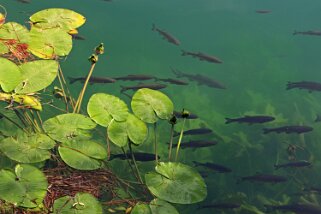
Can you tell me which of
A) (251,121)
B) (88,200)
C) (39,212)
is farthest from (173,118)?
(251,121)

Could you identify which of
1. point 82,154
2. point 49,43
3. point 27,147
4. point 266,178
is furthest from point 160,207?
point 266,178

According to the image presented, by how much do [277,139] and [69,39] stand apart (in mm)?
3432

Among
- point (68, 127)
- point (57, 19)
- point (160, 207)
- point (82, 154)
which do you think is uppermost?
point (57, 19)

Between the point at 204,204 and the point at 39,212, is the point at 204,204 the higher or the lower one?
the lower one

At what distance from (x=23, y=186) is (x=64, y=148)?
0.40 metres

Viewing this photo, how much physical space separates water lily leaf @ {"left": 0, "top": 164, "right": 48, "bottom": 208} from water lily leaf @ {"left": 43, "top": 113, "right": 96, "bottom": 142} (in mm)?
353

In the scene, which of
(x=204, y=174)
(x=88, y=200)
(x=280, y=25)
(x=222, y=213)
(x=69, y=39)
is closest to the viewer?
(x=88, y=200)

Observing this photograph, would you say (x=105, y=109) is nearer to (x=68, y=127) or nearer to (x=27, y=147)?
(x=68, y=127)

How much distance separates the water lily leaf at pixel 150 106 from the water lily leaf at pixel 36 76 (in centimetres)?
60

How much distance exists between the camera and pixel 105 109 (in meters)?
2.36

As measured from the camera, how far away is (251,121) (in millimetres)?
4965

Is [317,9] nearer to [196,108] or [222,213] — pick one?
[196,108]

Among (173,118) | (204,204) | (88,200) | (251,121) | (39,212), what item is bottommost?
(204,204)

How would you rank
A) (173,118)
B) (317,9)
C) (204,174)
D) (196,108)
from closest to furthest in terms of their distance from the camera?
(173,118)
(204,174)
(196,108)
(317,9)
